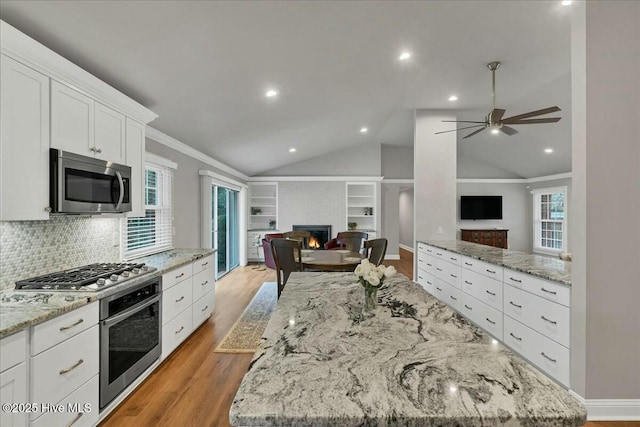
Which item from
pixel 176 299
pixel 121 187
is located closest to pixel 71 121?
pixel 121 187

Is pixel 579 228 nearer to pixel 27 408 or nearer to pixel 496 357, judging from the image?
pixel 496 357

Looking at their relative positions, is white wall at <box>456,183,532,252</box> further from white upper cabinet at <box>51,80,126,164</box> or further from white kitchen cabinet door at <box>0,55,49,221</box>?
white kitchen cabinet door at <box>0,55,49,221</box>

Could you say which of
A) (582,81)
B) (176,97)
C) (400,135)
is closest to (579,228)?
(582,81)

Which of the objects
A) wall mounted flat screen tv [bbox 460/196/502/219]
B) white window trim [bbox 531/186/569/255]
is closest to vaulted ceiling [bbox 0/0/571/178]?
white window trim [bbox 531/186/569/255]

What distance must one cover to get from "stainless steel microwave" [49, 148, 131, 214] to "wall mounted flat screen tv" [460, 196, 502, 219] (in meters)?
9.02

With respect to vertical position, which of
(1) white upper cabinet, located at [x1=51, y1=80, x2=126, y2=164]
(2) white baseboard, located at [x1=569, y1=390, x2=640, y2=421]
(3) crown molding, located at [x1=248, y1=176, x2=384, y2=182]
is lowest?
(2) white baseboard, located at [x1=569, y1=390, x2=640, y2=421]

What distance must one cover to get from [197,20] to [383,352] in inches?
93.7

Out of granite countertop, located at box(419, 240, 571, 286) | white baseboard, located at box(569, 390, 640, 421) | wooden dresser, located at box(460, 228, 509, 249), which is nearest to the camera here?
white baseboard, located at box(569, 390, 640, 421)

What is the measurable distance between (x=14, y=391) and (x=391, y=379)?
1.71 metres

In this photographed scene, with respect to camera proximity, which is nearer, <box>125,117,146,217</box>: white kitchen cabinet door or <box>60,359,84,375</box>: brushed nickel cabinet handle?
<box>60,359,84,375</box>: brushed nickel cabinet handle

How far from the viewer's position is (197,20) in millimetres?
2152

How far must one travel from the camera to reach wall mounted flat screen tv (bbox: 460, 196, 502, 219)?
9359mm

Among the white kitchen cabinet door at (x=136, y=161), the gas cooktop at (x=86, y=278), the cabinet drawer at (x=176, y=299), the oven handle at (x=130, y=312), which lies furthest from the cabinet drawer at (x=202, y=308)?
the white kitchen cabinet door at (x=136, y=161)

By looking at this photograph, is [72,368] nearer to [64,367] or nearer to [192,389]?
[64,367]
